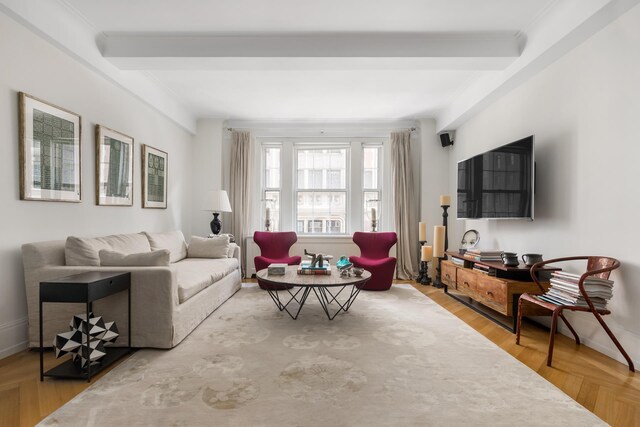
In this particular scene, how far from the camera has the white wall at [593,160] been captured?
2.48 meters

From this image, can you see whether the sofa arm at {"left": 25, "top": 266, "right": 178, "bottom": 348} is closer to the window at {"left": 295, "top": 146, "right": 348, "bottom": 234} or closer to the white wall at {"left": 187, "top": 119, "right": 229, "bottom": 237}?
the white wall at {"left": 187, "top": 119, "right": 229, "bottom": 237}

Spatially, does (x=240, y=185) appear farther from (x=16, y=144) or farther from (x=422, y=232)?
(x=16, y=144)

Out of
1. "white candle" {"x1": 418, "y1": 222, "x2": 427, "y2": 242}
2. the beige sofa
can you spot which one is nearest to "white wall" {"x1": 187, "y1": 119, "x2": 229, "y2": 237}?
the beige sofa

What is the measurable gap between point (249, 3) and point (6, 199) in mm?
2409

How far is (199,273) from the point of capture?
3674 millimetres

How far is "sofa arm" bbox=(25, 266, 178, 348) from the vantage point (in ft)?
8.65

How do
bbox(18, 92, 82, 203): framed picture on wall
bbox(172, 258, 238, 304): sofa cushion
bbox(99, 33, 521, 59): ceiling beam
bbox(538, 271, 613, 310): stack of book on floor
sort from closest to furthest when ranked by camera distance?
bbox(538, 271, 613, 310): stack of book on floor
bbox(18, 92, 82, 203): framed picture on wall
bbox(172, 258, 238, 304): sofa cushion
bbox(99, 33, 521, 59): ceiling beam

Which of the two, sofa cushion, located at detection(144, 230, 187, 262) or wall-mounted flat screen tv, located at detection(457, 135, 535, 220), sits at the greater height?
wall-mounted flat screen tv, located at detection(457, 135, 535, 220)

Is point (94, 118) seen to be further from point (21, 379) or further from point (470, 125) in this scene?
point (470, 125)

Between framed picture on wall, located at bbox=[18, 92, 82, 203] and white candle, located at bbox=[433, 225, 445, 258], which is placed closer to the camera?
framed picture on wall, located at bbox=[18, 92, 82, 203]

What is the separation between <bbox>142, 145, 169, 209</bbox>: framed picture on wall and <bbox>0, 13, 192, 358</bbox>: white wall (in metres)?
0.10

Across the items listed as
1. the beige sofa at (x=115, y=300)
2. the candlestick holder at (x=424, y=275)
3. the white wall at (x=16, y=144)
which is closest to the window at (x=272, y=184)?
the white wall at (x=16, y=144)

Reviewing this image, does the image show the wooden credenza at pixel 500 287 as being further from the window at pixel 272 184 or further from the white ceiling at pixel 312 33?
the window at pixel 272 184

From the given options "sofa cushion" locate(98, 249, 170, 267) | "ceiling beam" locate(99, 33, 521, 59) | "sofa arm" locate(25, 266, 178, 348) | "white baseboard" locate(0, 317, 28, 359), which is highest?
"ceiling beam" locate(99, 33, 521, 59)
